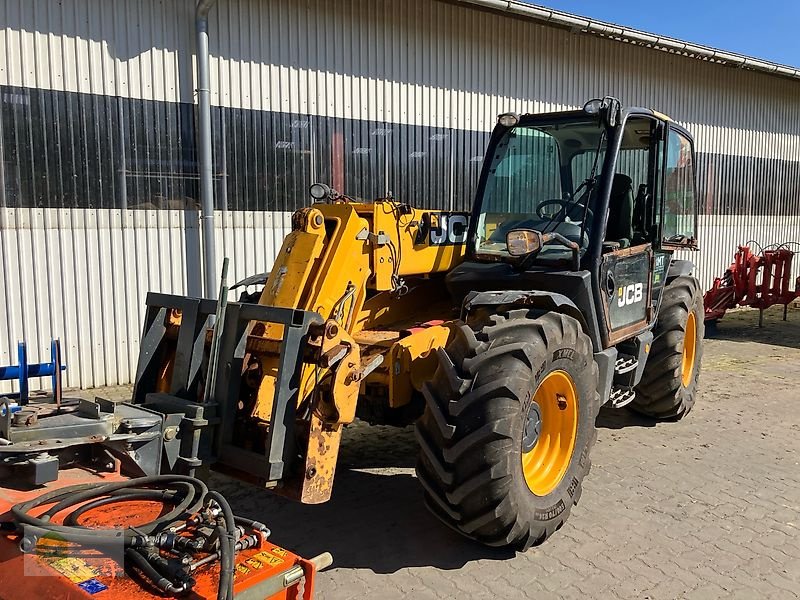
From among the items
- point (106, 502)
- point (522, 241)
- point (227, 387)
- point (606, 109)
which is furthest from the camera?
point (606, 109)

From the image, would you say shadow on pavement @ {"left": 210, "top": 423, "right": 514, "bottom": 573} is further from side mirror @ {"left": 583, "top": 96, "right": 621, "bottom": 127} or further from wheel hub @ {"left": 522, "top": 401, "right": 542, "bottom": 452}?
side mirror @ {"left": 583, "top": 96, "right": 621, "bottom": 127}

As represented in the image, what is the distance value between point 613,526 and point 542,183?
2542 mm

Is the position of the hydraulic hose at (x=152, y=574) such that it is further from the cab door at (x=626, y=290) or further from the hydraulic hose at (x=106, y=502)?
the cab door at (x=626, y=290)

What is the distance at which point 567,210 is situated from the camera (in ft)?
16.5

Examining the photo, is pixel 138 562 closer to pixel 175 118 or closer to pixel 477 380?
pixel 477 380

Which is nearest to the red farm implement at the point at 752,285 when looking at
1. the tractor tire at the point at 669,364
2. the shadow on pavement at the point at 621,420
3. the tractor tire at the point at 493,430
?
the tractor tire at the point at 669,364

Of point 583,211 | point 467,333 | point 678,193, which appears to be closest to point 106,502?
point 467,333

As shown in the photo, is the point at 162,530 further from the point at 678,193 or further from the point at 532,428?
the point at 678,193

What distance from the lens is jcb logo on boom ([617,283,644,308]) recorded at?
515 cm

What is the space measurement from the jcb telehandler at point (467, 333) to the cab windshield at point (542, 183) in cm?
1

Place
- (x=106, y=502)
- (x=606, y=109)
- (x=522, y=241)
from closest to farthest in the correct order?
(x=106, y=502) < (x=522, y=241) < (x=606, y=109)

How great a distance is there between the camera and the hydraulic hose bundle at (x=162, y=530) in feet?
7.47

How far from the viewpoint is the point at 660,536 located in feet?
13.5

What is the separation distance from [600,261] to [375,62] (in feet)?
17.6
